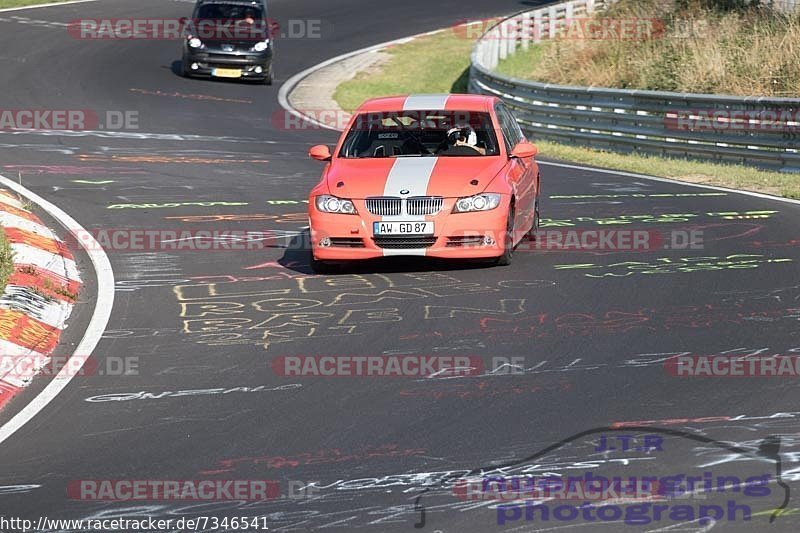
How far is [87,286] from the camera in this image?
1195 cm

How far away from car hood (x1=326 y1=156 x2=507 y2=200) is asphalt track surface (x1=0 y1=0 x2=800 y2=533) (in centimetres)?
74

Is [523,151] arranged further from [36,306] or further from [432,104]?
[36,306]

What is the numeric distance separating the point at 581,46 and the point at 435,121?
17.1m

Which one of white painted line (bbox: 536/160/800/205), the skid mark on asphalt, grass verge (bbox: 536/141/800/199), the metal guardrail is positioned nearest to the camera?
white painted line (bbox: 536/160/800/205)

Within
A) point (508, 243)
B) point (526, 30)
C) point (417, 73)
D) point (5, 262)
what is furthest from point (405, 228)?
point (526, 30)

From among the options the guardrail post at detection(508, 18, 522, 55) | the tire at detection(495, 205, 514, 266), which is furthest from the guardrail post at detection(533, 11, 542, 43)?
the tire at detection(495, 205, 514, 266)

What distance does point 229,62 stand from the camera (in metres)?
32.1

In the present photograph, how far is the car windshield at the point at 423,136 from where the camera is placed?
43.2ft

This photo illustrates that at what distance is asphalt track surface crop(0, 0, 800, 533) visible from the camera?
6.61 m

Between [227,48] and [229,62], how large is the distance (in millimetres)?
386

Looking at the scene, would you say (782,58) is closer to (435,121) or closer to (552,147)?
(552,147)

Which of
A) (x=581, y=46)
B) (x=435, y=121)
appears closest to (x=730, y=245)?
(x=435, y=121)

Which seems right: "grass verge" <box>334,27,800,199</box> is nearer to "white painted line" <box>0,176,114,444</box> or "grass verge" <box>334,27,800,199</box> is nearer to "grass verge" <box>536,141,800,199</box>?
"grass verge" <box>536,141,800,199</box>

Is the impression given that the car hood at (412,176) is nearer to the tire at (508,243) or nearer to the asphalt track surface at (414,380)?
the tire at (508,243)
